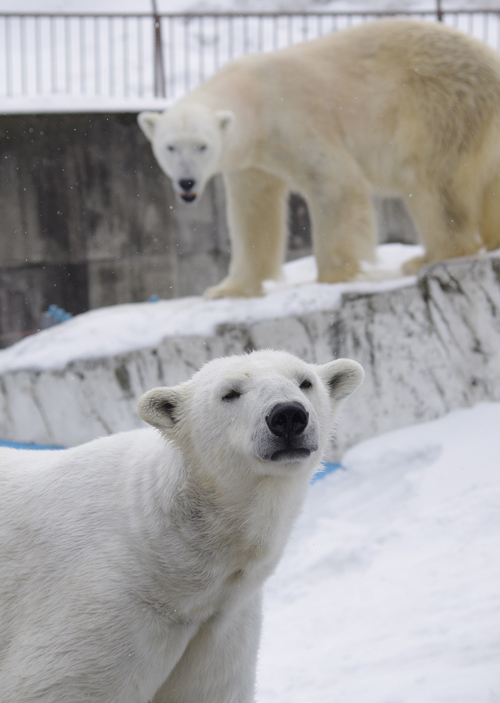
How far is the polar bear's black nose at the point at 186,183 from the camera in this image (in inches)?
182

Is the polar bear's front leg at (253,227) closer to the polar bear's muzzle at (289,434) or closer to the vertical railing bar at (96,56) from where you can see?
the polar bear's muzzle at (289,434)

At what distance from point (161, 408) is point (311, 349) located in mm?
2861

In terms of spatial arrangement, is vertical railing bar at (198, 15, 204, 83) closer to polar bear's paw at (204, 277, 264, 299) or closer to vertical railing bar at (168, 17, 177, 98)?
vertical railing bar at (168, 17, 177, 98)

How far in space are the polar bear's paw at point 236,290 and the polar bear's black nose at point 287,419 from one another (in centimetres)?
366

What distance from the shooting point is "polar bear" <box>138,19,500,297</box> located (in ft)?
15.7

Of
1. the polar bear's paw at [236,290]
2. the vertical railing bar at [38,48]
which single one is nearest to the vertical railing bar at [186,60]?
the vertical railing bar at [38,48]

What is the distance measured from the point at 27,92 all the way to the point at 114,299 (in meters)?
3.76

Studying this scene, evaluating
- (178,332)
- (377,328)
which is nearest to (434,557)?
(377,328)

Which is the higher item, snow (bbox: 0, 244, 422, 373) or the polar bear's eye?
the polar bear's eye

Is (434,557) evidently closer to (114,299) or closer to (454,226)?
(454,226)

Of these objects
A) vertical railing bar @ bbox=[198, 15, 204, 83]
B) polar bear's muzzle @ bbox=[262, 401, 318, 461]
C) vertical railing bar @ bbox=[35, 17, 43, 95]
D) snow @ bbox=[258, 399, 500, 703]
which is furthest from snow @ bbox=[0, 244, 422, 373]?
vertical railing bar @ bbox=[198, 15, 204, 83]

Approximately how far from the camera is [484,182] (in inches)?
196

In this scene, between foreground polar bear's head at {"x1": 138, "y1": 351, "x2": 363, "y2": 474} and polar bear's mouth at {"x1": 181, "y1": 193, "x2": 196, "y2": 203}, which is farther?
polar bear's mouth at {"x1": 181, "y1": 193, "x2": 196, "y2": 203}

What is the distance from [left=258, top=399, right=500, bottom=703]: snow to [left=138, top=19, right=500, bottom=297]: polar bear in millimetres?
1390
